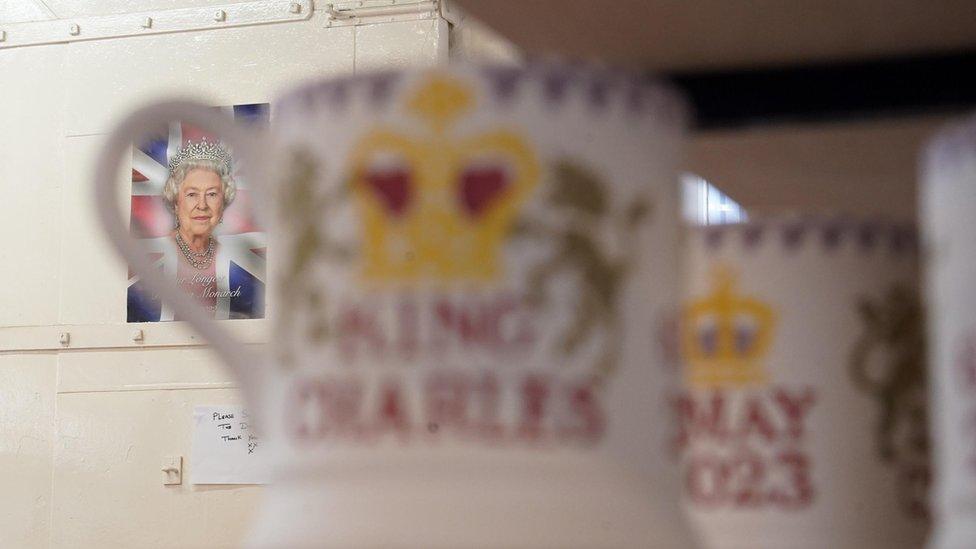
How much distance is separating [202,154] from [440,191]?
2.92 m

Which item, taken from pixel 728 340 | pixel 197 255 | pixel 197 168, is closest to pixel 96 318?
pixel 197 255

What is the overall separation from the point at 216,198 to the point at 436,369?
288 cm

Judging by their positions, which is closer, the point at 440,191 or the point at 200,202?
the point at 440,191

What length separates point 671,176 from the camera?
0.28m

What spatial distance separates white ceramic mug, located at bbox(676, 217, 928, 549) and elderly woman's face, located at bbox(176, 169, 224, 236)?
2778mm

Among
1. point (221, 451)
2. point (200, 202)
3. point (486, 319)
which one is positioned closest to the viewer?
point (486, 319)

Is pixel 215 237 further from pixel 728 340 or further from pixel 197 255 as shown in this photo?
pixel 728 340

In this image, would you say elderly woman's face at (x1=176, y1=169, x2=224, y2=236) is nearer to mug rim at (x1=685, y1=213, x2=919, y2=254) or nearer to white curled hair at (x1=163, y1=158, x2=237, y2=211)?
white curled hair at (x1=163, y1=158, x2=237, y2=211)

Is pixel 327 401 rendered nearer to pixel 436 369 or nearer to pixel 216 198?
pixel 436 369

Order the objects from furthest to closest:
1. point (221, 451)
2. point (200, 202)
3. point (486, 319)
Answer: point (200, 202) < point (221, 451) < point (486, 319)

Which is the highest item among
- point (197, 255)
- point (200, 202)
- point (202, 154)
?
point (202, 154)

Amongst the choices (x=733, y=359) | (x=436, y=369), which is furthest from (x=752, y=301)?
(x=436, y=369)

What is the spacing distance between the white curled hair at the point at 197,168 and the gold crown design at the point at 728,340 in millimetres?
2795

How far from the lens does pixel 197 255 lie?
120 inches
